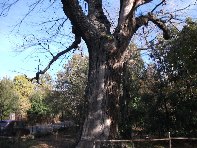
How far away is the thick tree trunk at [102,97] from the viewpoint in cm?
933

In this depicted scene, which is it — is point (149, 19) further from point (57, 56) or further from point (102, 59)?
point (57, 56)

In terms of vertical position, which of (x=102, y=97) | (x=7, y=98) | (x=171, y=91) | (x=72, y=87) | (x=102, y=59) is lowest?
(x=102, y=97)

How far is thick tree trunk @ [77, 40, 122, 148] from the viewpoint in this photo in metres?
9.33

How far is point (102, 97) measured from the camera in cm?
952

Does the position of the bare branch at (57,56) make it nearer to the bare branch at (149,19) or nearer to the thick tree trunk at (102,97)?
the thick tree trunk at (102,97)

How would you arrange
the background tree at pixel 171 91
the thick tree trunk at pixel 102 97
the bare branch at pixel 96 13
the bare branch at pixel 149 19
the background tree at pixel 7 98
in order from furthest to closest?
the background tree at pixel 7 98 < the background tree at pixel 171 91 < the bare branch at pixel 149 19 < the bare branch at pixel 96 13 < the thick tree trunk at pixel 102 97

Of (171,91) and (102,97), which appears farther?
(171,91)

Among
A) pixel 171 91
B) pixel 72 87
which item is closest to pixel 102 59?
pixel 171 91

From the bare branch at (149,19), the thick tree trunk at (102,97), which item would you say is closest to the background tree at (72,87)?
the bare branch at (149,19)

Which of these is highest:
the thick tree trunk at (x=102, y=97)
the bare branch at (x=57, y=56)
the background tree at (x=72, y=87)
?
the background tree at (x=72, y=87)

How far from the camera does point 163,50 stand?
30250 mm

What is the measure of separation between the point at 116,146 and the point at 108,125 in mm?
568

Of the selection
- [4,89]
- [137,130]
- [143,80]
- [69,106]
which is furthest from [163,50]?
[4,89]

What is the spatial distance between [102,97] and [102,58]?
3.49 feet
